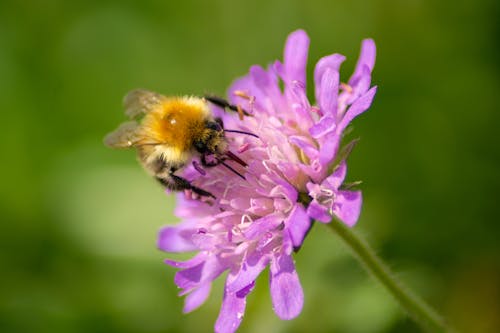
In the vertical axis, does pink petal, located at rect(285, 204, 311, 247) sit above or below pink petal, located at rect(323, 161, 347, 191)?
below

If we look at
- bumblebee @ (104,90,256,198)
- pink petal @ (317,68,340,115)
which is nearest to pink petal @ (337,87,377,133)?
pink petal @ (317,68,340,115)

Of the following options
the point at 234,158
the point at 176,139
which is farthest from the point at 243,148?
the point at 176,139

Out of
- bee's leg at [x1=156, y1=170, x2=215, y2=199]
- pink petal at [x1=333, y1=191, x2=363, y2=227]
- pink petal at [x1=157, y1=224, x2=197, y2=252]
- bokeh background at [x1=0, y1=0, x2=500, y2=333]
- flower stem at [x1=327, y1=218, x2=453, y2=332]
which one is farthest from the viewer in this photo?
bokeh background at [x1=0, y1=0, x2=500, y2=333]

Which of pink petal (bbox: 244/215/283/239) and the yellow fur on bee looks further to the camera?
Result: the yellow fur on bee

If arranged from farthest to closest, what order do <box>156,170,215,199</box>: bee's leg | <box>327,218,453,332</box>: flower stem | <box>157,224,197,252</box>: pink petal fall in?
1. <box>157,224,197,252</box>: pink petal
2. <box>156,170,215,199</box>: bee's leg
3. <box>327,218,453,332</box>: flower stem

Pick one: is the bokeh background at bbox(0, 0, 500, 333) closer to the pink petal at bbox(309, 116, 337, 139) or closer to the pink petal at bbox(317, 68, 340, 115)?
the pink petal at bbox(317, 68, 340, 115)

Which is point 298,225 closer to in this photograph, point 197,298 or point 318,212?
point 318,212

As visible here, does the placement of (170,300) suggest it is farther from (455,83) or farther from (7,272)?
(455,83)
